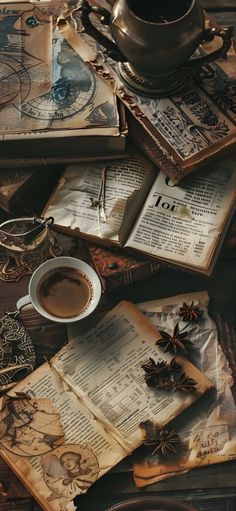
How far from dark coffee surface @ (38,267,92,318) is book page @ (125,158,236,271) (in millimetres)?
97

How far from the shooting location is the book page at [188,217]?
1063 millimetres

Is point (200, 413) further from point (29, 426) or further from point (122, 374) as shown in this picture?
point (29, 426)

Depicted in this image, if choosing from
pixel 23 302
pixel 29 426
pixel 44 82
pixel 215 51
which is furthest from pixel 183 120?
pixel 29 426

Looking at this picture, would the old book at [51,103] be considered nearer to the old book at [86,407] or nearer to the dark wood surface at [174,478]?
the dark wood surface at [174,478]

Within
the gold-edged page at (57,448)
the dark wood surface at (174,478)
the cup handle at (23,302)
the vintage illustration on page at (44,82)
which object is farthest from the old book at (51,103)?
the gold-edged page at (57,448)

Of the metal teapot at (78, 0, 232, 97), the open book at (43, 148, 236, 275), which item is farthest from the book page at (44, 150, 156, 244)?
the metal teapot at (78, 0, 232, 97)

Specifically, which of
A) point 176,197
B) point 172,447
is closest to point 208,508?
point 172,447

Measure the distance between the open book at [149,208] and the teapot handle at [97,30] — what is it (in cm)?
17

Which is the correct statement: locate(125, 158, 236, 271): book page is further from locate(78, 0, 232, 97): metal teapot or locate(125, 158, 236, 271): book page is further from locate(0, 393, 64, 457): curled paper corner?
locate(0, 393, 64, 457): curled paper corner

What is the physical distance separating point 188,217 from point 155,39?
278mm

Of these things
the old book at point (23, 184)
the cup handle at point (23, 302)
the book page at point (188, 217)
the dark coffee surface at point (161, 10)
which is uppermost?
the dark coffee surface at point (161, 10)

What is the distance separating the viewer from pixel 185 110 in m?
1.12

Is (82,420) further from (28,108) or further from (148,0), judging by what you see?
(148,0)

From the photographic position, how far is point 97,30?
3.59 ft
